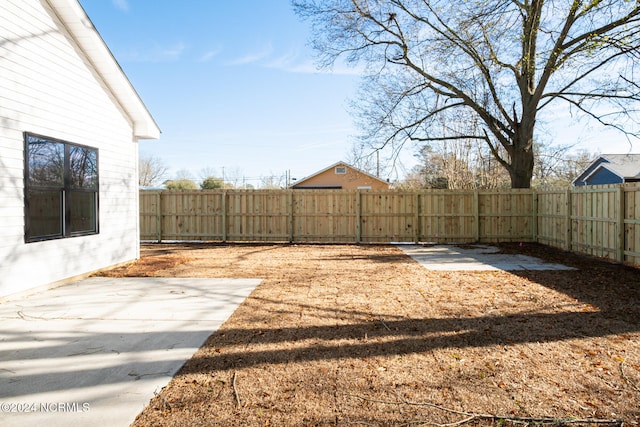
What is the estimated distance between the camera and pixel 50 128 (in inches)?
210

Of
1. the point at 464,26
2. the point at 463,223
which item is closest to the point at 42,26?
the point at 464,26

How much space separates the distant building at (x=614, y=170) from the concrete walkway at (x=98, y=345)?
23.7 m

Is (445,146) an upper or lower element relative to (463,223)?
upper

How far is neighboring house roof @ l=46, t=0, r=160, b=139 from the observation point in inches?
218

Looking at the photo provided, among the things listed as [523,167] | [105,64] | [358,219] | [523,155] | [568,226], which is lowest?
[568,226]

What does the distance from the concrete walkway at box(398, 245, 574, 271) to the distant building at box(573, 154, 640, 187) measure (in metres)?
15.4

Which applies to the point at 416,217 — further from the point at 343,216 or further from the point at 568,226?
the point at 568,226

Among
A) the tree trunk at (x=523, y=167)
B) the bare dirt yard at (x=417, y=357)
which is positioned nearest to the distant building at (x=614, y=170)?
the tree trunk at (x=523, y=167)

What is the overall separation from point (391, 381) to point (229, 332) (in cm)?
176

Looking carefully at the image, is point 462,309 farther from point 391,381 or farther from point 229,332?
point 229,332

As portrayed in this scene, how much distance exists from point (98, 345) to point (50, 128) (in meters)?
3.95

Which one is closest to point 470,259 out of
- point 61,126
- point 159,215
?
point 61,126

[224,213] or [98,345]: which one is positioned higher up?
[224,213]

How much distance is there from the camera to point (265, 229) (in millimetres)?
11750
